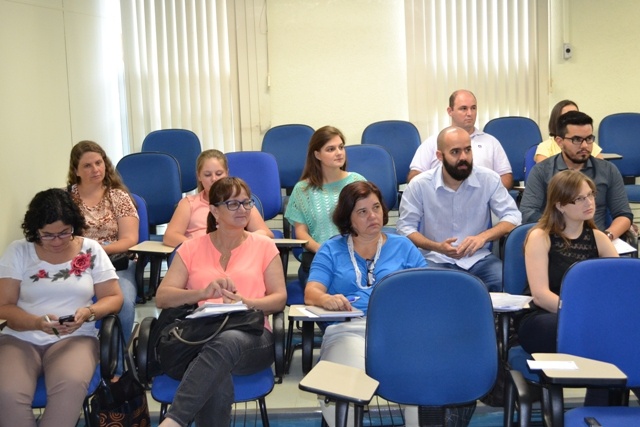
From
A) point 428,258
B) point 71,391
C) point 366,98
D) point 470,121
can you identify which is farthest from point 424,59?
point 71,391

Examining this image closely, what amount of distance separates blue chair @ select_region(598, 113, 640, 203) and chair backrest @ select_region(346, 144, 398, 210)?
2.12 metres

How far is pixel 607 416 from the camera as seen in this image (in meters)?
2.88

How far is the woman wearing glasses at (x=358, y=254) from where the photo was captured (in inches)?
148

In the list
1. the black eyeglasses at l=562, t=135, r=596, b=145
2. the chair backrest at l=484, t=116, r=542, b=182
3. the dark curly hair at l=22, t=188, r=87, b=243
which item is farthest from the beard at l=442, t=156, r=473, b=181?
the chair backrest at l=484, t=116, r=542, b=182

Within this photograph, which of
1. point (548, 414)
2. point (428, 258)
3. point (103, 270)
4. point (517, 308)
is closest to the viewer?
point (548, 414)

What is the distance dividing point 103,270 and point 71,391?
642mm

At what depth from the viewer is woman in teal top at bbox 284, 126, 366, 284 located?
4848mm

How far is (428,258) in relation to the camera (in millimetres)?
4656

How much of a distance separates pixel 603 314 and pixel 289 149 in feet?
12.9

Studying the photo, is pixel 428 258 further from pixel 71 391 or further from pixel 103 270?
pixel 71 391

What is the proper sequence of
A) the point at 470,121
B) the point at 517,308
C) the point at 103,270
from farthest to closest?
the point at 470,121 < the point at 103,270 < the point at 517,308

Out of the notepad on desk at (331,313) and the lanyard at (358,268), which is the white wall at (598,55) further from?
the notepad on desk at (331,313)

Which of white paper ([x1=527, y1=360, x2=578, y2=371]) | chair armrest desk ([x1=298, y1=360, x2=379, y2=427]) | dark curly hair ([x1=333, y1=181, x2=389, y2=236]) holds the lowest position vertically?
chair armrest desk ([x1=298, y1=360, x2=379, y2=427])

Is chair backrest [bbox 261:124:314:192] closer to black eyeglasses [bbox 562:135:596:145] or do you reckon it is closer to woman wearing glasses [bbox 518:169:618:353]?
black eyeglasses [bbox 562:135:596:145]
